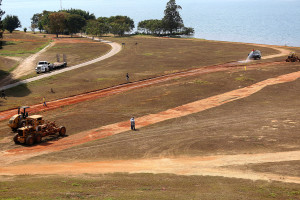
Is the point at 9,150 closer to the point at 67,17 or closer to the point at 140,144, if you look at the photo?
the point at 140,144

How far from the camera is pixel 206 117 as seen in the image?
37.7m

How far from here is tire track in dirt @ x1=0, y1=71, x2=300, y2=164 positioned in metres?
28.1

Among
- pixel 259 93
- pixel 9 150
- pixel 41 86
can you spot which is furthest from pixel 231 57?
pixel 9 150

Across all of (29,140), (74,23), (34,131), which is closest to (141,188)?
(29,140)

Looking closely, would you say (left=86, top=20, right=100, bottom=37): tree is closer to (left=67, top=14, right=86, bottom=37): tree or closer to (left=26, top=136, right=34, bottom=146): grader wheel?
(left=67, top=14, right=86, bottom=37): tree

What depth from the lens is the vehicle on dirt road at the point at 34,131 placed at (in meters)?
29.8

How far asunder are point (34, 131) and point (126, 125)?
369 inches

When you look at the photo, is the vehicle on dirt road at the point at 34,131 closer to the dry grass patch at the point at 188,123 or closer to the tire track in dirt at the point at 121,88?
the dry grass patch at the point at 188,123

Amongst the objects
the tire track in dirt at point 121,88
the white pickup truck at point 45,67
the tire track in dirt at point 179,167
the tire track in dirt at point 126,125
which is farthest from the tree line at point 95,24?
the tire track in dirt at point 179,167

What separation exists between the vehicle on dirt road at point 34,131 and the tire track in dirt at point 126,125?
0.84m

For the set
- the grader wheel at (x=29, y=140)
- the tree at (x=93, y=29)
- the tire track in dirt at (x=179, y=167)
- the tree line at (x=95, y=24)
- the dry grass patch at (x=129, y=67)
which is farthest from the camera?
the tree at (x=93, y=29)

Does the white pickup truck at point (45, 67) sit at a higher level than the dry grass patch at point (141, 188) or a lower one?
higher

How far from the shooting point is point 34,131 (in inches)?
1212

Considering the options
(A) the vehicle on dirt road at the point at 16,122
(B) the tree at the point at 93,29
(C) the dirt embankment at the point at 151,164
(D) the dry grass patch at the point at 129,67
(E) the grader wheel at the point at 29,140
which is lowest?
(C) the dirt embankment at the point at 151,164
